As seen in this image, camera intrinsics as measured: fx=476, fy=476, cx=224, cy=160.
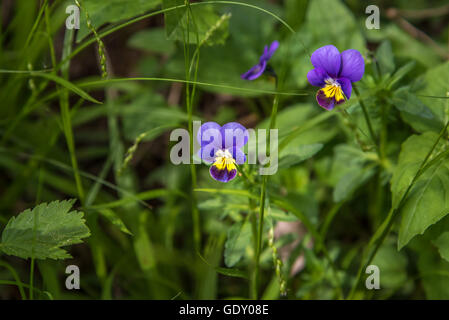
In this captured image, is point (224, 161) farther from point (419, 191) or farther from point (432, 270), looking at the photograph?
point (432, 270)

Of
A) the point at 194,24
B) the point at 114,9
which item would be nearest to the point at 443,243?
the point at 194,24

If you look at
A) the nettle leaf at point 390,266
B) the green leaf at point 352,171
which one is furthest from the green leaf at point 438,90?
the nettle leaf at point 390,266

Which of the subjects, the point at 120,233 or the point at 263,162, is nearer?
the point at 263,162

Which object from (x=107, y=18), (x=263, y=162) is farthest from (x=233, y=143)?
(x=107, y=18)

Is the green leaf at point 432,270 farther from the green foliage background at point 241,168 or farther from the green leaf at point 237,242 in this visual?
the green leaf at point 237,242

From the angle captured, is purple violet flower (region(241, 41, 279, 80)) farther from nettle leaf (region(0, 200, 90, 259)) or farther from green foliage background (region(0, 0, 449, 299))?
nettle leaf (region(0, 200, 90, 259))

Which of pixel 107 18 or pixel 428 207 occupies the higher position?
pixel 107 18
